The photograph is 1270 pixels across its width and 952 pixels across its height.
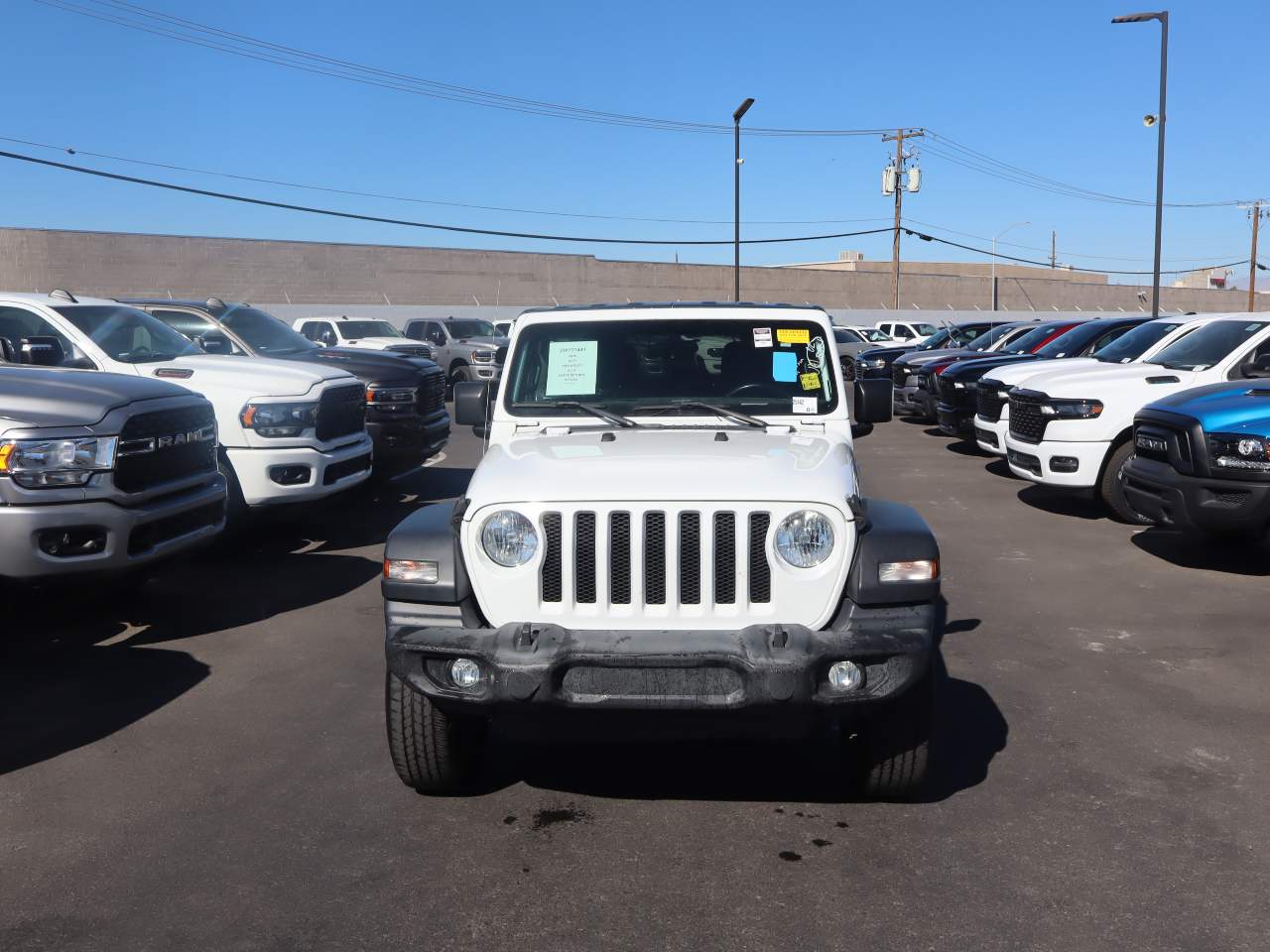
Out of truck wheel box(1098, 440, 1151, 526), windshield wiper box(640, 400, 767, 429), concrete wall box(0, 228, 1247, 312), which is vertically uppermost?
concrete wall box(0, 228, 1247, 312)

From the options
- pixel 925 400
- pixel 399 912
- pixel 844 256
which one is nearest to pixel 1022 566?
pixel 399 912

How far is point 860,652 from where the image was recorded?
12.0ft

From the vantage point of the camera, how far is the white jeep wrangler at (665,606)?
11.9ft

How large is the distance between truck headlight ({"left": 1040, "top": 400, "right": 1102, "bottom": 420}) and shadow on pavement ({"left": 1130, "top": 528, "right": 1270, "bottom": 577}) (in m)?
1.23

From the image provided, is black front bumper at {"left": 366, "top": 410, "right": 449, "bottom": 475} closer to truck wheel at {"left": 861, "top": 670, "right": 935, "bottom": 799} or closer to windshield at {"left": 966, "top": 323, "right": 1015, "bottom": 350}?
truck wheel at {"left": 861, "top": 670, "right": 935, "bottom": 799}

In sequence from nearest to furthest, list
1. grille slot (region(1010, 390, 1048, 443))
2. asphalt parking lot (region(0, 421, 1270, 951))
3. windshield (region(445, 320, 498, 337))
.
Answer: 1. asphalt parking lot (region(0, 421, 1270, 951))
2. grille slot (region(1010, 390, 1048, 443))
3. windshield (region(445, 320, 498, 337))

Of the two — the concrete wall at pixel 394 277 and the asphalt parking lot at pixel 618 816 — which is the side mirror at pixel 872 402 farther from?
the concrete wall at pixel 394 277

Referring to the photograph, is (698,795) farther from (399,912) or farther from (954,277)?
(954,277)

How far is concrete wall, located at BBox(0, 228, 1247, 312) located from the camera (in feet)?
154

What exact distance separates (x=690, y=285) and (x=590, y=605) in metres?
60.2

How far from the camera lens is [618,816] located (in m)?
4.16

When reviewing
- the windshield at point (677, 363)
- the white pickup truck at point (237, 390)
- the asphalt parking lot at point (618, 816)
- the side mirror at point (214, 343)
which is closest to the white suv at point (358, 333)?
the side mirror at point (214, 343)

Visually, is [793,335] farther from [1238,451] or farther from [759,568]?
[1238,451]

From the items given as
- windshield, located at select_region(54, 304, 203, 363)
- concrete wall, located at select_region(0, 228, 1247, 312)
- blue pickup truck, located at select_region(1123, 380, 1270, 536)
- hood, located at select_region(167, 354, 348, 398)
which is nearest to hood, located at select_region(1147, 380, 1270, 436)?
blue pickup truck, located at select_region(1123, 380, 1270, 536)
